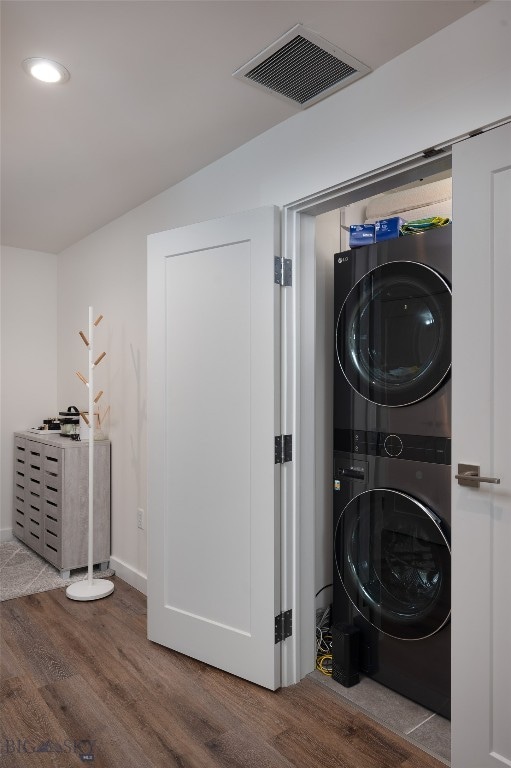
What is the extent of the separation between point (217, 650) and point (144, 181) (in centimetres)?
250

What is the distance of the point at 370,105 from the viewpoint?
198cm

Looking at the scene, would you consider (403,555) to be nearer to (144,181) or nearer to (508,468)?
(508,468)

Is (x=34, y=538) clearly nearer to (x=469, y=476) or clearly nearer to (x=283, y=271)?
(x=283, y=271)

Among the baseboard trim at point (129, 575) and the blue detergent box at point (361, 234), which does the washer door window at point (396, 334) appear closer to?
the blue detergent box at point (361, 234)

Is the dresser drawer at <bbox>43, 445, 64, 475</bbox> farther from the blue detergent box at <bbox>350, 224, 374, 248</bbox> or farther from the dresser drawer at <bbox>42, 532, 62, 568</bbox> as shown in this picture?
the blue detergent box at <bbox>350, 224, 374, 248</bbox>

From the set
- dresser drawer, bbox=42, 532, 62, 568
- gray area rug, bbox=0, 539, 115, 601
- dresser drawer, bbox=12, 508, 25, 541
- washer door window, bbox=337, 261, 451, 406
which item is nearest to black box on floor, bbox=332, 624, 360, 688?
washer door window, bbox=337, 261, 451, 406

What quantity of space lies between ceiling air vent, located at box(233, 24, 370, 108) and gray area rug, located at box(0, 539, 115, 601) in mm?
3138

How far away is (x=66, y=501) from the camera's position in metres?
3.62

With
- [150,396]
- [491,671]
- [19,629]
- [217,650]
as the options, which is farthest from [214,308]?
[19,629]

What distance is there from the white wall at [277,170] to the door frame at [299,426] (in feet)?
0.54

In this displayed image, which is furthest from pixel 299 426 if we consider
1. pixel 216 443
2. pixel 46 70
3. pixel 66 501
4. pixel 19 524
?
pixel 19 524

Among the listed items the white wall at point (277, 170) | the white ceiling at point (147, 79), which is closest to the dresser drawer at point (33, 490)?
the white wall at point (277, 170)

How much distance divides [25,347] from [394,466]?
3.60 meters

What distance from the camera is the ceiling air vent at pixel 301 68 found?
180 cm
